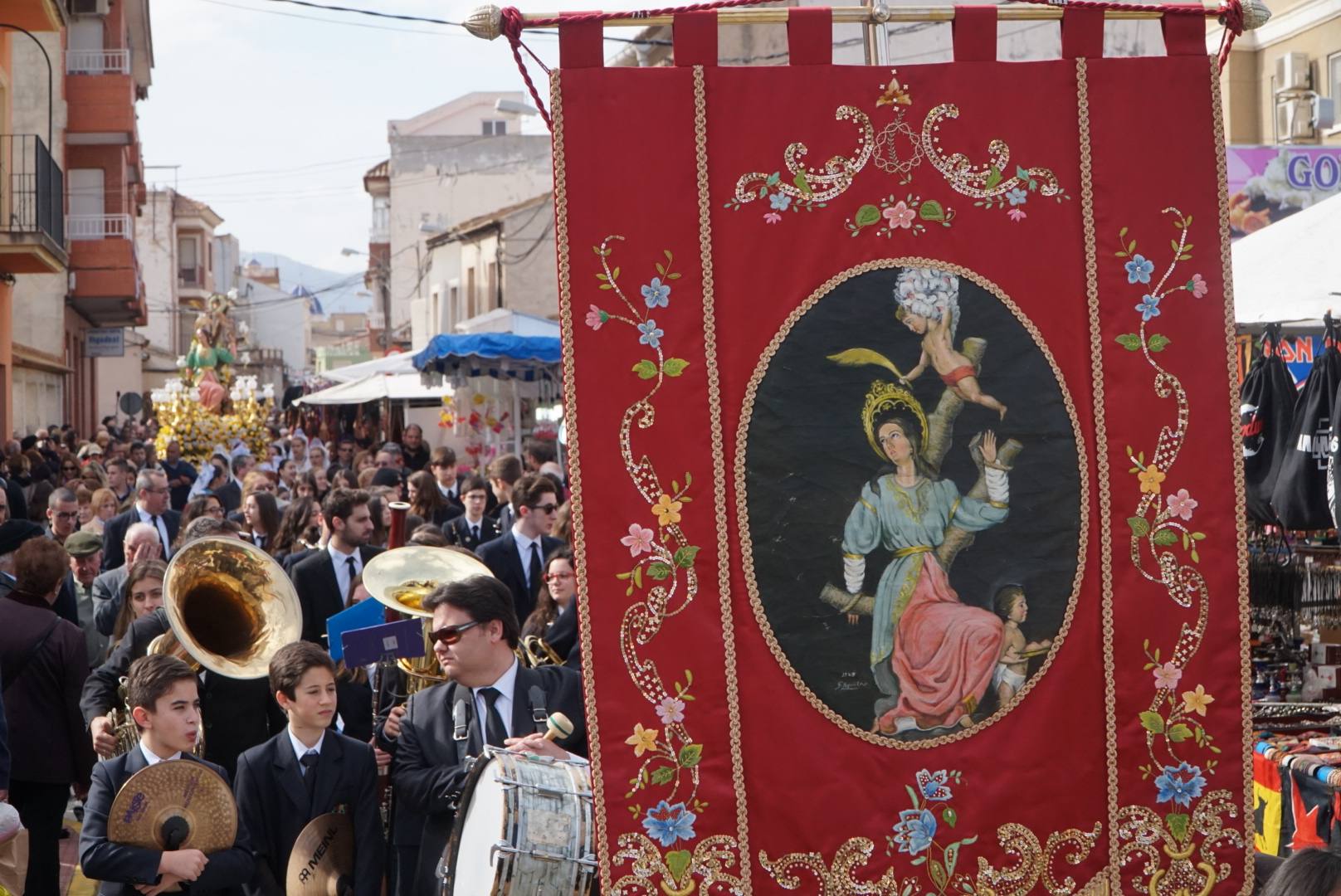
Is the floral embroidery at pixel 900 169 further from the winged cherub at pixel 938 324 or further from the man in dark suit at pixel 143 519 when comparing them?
Answer: the man in dark suit at pixel 143 519

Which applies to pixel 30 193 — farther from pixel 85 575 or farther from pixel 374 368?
pixel 85 575

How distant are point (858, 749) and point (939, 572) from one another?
21.1 inches

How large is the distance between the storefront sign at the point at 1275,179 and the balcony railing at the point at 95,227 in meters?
22.5

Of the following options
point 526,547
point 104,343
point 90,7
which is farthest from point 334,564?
point 104,343

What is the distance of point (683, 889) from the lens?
14.1 feet

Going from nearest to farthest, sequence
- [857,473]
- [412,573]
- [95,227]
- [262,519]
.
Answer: [857,473]
[412,573]
[262,519]
[95,227]

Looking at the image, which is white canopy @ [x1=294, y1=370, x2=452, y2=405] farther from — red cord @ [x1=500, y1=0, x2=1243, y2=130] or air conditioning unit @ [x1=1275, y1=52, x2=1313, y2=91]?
red cord @ [x1=500, y1=0, x2=1243, y2=130]

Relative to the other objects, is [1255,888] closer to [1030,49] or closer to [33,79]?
[1030,49]

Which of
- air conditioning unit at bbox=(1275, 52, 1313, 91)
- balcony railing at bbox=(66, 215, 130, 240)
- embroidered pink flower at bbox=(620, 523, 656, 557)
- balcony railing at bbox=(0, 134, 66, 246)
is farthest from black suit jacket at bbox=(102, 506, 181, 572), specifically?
balcony railing at bbox=(66, 215, 130, 240)

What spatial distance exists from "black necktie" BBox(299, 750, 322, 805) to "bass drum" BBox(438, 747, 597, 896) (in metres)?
1.13

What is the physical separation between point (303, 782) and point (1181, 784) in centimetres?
294

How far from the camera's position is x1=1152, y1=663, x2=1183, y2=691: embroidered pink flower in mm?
4480

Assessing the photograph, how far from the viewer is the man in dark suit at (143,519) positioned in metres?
11.5

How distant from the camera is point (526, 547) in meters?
9.81
